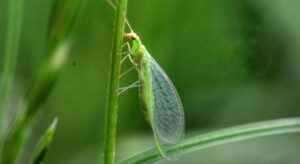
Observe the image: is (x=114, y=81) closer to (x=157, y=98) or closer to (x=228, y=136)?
(x=228, y=136)

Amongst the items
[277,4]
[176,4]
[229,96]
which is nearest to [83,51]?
[176,4]

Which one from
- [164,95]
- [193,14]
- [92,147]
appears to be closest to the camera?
[164,95]

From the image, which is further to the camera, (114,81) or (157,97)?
(157,97)

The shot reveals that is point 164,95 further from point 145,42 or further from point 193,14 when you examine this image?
point 193,14

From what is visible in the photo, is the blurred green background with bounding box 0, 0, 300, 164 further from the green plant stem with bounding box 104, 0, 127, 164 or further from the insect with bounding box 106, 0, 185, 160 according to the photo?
the green plant stem with bounding box 104, 0, 127, 164

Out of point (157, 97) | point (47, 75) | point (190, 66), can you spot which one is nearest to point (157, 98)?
point (157, 97)

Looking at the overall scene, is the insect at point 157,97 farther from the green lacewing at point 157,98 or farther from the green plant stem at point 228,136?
the green plant stem at point 228,136
